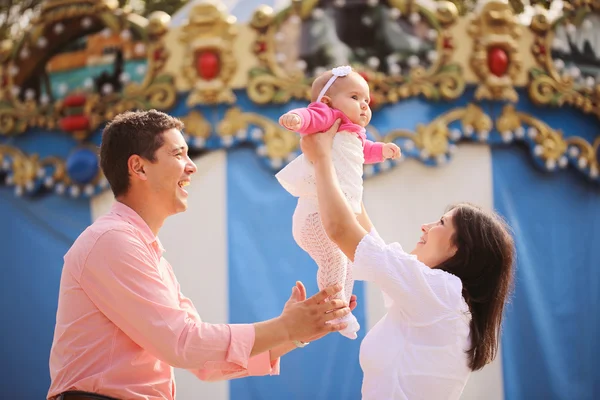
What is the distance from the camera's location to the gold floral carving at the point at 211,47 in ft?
14.5

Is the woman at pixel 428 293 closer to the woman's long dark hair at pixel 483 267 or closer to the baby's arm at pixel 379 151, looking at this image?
the woman's long dark hair at pixel 483 267

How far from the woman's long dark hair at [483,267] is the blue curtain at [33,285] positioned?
9.74ft

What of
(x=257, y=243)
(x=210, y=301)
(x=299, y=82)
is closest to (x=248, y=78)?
(x=299, y=82)

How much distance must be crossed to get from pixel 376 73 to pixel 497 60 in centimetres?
69

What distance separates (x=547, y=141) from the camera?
4648 mm

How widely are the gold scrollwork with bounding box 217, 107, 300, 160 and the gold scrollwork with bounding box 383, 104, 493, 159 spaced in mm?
530

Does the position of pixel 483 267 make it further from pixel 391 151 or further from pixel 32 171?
pixel 32 171

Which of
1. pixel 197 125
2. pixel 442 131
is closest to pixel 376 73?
pixel 442 131

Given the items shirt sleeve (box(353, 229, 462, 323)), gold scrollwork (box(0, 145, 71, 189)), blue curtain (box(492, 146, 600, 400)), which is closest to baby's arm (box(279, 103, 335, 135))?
shirt sleeve (box(353, 229, 462, 323))

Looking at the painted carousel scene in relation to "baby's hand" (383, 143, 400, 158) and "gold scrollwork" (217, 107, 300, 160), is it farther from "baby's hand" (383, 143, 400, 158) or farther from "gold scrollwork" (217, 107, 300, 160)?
"baby's hand" (383, 143, 400, 158)

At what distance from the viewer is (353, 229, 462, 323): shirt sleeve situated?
2.11 metres

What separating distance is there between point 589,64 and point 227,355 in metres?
3.55

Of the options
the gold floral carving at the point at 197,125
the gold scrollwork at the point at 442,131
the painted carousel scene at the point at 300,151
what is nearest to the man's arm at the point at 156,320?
the painted carousel scene at the point at 300,151

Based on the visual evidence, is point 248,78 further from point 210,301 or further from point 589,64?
point 589,64
